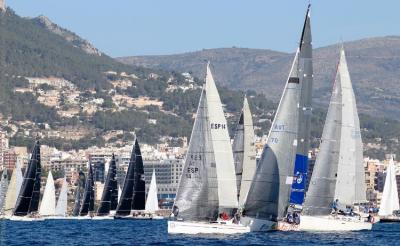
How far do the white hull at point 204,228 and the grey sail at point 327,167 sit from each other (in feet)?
21.7

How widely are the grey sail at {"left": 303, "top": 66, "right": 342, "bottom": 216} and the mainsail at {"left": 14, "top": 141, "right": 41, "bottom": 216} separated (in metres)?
44.5

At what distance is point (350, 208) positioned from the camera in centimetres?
7869

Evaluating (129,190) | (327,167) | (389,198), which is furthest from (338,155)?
(389,198)

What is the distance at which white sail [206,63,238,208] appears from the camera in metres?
67.6

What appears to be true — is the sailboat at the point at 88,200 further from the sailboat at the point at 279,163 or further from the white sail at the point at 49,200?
the sailboat at the point at 279,163

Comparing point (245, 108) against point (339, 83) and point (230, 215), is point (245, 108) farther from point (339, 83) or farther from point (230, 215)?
point (230, 215)

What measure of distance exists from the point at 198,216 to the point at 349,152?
1335 cm

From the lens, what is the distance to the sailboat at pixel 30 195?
376 feet

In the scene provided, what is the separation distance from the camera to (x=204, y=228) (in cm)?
6662

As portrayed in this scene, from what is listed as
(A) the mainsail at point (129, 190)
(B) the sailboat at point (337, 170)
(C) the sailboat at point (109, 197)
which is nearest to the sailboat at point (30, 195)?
(A) the mainsail at point (129, 190)

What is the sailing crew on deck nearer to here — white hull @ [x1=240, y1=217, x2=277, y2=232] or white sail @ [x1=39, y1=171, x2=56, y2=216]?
white hull @ [x1=240, y1=217, x2=277, y2=232]

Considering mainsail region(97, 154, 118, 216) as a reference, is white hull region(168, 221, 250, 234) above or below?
below

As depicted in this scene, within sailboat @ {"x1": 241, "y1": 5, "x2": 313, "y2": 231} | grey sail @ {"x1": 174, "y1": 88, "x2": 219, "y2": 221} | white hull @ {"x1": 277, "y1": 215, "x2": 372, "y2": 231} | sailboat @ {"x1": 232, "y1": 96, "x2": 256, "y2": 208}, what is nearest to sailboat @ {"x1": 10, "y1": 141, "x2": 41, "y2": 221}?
sailboat @ {"x1": 232, "y1": 96, "x2": 256, "y2": 208}

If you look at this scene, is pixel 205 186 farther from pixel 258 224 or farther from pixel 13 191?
pixel 13 191
